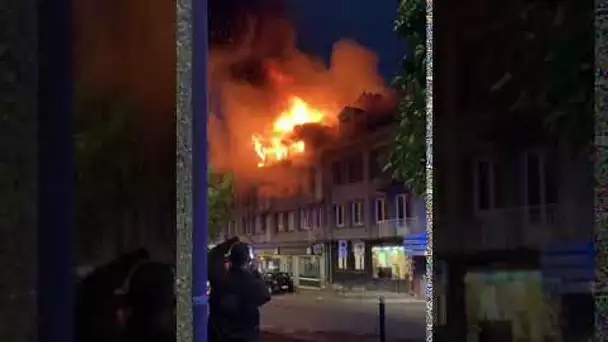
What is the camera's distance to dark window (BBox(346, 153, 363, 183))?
1834mm

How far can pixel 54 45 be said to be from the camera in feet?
6.31

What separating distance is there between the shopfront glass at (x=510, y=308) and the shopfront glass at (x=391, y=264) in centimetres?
15

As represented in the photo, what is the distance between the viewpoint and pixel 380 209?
6.01 ft

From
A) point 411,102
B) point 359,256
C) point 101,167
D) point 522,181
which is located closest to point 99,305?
point 101,167

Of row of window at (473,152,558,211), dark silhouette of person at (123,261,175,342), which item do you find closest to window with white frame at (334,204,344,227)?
row of window at (473,152,558,211)

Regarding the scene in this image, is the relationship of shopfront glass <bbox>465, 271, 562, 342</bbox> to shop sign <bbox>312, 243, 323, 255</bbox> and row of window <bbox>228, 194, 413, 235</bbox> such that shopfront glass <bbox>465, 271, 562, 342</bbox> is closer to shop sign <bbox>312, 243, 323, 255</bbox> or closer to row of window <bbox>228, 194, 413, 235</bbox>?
row of window <bbox>228, 194, 413, 235</bbox>

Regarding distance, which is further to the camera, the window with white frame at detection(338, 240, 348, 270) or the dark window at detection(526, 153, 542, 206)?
the window with white frame at detection(338, 240, 348, 270)

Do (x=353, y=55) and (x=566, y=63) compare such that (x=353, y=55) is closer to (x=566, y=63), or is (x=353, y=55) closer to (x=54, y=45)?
(x=566, y=63)

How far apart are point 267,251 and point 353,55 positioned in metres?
0.54

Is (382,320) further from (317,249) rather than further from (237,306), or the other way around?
(237,306)

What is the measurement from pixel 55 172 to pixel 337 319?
803mm

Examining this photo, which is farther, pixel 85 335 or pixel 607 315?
pixel 85 335

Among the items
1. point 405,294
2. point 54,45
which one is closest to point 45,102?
point 54,45

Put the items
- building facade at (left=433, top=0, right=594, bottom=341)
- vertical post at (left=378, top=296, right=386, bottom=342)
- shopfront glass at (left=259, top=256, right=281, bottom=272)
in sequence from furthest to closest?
shopfront glass at (left=259, top=256, right=281, bottom=272) → vertical post at (left=378, top=296, right=386, bottom=342) → building facade at (left=433, top=0, right=594, bottom=341)
